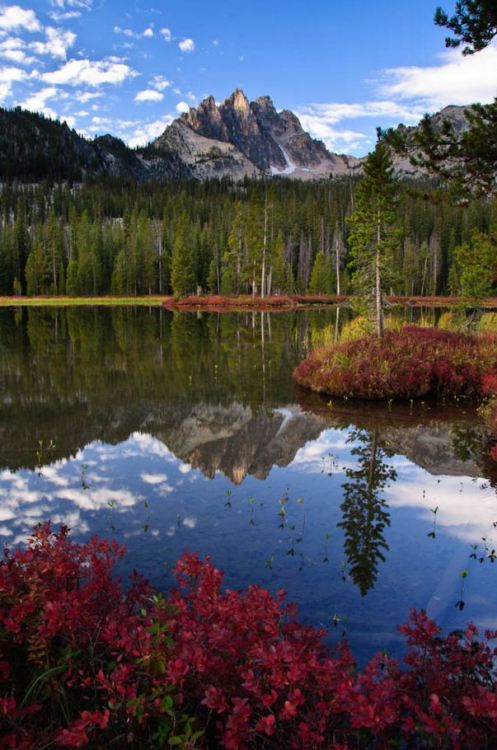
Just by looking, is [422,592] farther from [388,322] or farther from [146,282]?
[146,282]

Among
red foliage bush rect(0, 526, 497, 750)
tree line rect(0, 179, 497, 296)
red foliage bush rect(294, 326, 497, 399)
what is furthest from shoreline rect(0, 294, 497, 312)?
red foliage bush rect(0, 526, 497, 750)

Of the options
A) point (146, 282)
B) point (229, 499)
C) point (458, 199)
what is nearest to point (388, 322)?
point (458, 199)

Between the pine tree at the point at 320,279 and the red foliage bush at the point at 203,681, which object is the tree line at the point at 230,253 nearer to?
the pine tree at the point at 320,279

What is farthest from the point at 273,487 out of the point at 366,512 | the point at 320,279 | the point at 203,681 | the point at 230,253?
the point at 320,279

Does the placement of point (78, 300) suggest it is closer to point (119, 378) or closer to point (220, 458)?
point (119, 378)

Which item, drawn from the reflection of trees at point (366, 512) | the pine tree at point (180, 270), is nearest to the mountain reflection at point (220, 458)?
the reflection of trees at point (366, 512)

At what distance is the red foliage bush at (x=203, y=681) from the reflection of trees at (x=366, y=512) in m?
3.03

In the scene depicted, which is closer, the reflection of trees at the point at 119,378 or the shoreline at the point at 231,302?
the reflection of trees at the point at 119,378

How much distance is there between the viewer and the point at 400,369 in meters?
18.7

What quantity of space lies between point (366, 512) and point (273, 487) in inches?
75.0

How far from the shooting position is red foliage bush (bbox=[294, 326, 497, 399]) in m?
18.5

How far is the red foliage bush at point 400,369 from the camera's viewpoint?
1848cm

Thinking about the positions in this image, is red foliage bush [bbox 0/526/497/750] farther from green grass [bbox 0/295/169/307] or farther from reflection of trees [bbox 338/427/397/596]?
green grass [bbox 0/295/169/307]

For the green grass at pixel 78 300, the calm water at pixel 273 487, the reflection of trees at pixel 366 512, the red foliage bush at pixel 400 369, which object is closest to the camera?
the calm water at pixel 273 487
